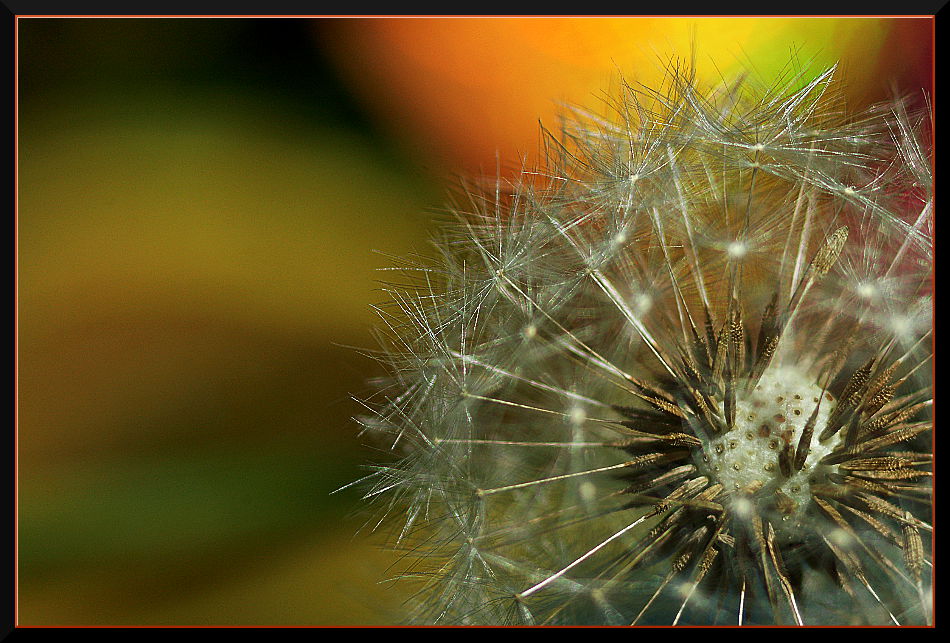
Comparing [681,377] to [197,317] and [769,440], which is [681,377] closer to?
[769,440]

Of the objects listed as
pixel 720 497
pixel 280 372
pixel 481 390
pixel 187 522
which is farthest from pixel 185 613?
pixel 720 497

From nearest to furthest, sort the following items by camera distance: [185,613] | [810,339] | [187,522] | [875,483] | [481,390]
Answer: [875,483] < [810,339] < [481,390] < [185,613] < [187,522]

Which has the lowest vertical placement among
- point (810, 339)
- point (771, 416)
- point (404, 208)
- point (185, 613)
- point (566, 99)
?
point (185, 613)

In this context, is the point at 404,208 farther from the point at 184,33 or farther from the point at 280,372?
the point at 184,33

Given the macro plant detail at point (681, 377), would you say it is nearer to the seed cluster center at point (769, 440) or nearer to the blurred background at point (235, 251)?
the seed cluster center at point (769, 440)

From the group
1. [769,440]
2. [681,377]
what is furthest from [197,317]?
[769,440]
